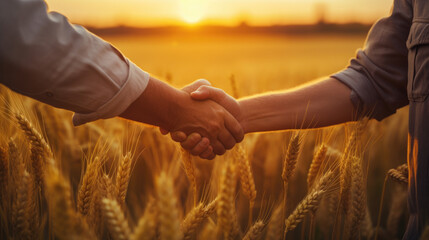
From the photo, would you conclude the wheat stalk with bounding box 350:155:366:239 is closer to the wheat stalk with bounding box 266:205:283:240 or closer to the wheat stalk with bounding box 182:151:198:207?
the wheat stalk with bounding box 266:205:283:240

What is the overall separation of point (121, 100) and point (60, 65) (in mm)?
266

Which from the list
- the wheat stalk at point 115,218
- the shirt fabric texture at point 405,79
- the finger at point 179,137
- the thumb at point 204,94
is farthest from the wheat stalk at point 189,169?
the shirt fabric texture at point 405,79

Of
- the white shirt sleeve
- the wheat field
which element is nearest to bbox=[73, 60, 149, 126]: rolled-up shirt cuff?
the white shirt sleeve

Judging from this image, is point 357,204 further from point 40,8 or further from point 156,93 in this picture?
point 40,8

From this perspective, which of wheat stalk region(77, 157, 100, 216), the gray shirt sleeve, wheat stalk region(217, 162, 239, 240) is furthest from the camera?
the gray shirt sleeve

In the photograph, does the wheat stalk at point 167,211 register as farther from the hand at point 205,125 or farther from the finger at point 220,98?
the finger at point 220,98

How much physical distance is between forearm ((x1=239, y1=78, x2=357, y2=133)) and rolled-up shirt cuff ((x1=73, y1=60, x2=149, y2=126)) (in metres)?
0.65

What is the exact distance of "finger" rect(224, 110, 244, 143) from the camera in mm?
1838

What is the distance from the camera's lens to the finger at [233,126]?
1.84m

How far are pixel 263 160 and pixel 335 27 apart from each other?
3070 centimetres

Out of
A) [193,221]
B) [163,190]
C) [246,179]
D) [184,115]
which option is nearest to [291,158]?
[246,179]

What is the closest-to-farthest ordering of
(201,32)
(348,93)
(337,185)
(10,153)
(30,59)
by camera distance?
1. (30,59)
2. (10,153)
3. (337,185)
4. (348,93)
5. (201,32)

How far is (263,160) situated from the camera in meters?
2.70

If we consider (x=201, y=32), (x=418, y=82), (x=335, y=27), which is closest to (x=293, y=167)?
(x=418, y=82)
